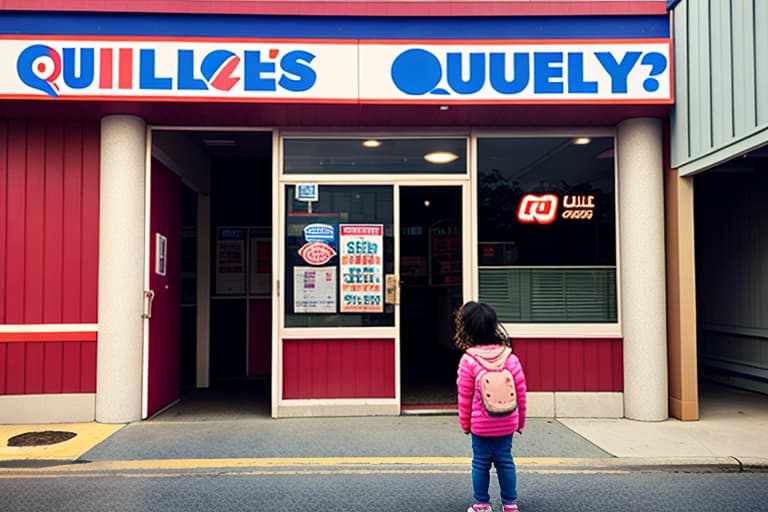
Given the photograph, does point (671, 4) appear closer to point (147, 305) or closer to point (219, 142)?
point (219, 142)

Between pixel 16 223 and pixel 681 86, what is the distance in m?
7.38

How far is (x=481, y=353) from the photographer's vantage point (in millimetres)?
3998

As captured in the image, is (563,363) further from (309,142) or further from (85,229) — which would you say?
(85,229)

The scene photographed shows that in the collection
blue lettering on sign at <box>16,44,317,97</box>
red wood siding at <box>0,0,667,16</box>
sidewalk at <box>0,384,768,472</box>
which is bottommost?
sidewalk at <box>0,384,768,472</box>

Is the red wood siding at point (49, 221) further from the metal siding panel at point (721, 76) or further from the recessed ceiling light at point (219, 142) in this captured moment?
the metal siding panel at point (721, 76)

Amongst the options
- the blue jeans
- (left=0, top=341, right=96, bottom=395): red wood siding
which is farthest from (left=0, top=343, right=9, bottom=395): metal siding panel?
the blue jeans

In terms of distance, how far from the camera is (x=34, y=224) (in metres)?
6.84

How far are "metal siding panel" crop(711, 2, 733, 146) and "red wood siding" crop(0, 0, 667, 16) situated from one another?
0.88 meters

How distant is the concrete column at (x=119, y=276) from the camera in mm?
6652

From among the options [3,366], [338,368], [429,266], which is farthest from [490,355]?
[429,266]

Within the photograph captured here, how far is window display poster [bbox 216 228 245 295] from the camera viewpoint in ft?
31.9

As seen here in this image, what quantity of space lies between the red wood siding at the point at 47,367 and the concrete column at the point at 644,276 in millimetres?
5945

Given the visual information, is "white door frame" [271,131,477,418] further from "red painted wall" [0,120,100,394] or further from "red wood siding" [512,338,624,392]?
"red painted wall" [0,120,100,394]

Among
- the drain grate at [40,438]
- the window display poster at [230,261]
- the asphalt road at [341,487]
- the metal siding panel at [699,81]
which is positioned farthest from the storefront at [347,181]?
the window display poster at [230,261]
